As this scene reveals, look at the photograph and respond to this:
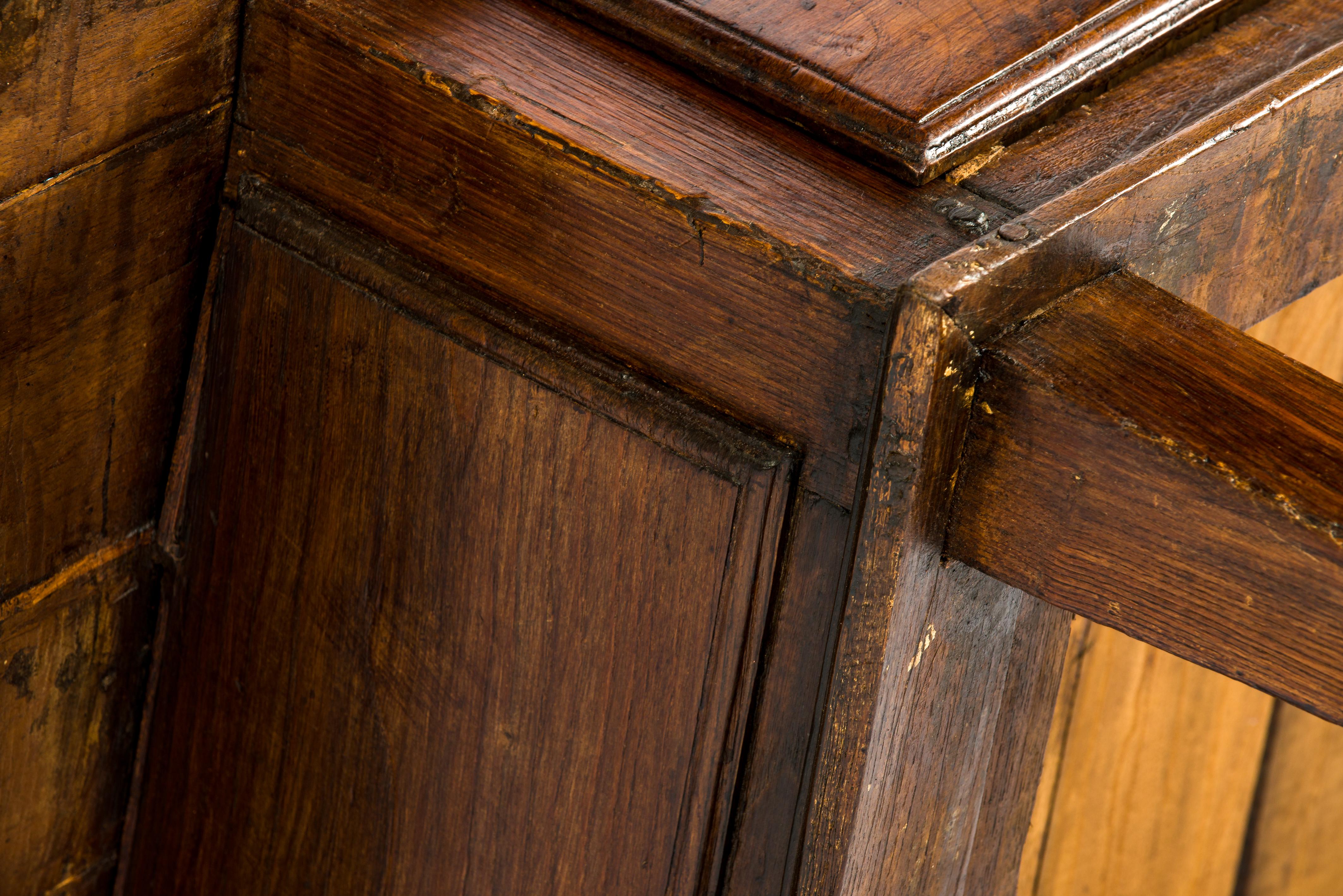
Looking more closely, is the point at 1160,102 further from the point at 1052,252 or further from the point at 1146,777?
the point at 1146,777

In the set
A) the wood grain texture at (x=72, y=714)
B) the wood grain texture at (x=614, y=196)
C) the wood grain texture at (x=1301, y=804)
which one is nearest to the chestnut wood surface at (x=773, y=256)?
the wood grain texture at (x=614, y=196)

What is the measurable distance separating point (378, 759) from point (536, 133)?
39cm

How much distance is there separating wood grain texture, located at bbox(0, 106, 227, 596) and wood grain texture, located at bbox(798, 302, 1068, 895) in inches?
17.4

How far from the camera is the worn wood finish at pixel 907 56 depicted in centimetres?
70

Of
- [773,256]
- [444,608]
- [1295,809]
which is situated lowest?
[1295,809]

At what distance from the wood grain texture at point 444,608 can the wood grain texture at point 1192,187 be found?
0.47 feet

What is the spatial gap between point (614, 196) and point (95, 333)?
1.09 feet

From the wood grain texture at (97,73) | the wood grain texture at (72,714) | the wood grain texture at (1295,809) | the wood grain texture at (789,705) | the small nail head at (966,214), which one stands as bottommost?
Answer: the wood grain texture at (1295,809)

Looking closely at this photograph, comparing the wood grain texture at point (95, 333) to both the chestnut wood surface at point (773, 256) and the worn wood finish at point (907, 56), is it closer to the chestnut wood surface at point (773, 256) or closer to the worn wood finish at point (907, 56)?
the chestnut wood surface at point (773, 256)

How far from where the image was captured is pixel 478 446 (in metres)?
0.80

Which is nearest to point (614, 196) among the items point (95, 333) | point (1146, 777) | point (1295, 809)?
point (95, 333)

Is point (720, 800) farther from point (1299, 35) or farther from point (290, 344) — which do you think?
point (1299, 35)

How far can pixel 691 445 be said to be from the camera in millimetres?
715

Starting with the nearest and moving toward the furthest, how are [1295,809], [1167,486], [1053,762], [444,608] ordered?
[1167,486] → [444,608] → [1053,762] → [1295,809]
